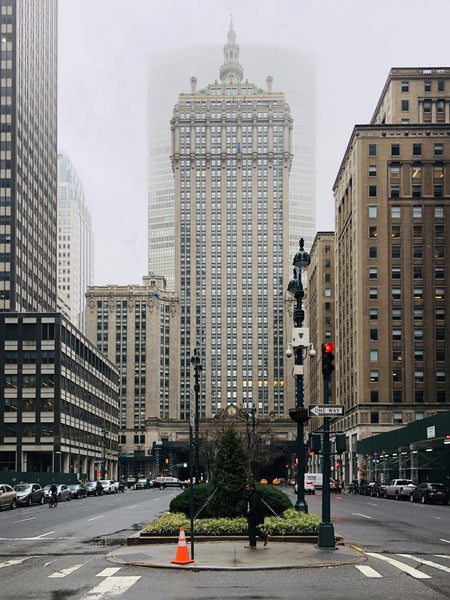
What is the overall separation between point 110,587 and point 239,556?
4706 millimetres

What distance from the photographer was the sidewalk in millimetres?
17188

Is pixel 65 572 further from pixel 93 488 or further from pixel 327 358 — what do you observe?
pixel 93 488

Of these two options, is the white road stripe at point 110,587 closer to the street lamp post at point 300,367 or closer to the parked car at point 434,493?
the street lamp post at point 300,367

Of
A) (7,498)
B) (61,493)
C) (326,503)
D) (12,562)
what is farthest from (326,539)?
(61,493)

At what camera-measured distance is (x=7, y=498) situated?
49062 millimetres

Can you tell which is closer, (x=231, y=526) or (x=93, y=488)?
(x=231, y=526)

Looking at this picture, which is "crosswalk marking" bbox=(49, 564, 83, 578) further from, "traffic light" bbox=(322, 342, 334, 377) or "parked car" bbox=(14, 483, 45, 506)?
"parked car" bbox=(14, 483, 45, 506)

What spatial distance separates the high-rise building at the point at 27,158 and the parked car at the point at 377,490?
76.4 m

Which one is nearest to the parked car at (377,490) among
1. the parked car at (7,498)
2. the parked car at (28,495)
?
the parked car at (28,495)

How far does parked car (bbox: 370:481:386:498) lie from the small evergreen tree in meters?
46.4

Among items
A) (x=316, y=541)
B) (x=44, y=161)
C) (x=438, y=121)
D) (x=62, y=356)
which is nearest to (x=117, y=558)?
(x=316, y=541)

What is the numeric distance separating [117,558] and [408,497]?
4910 centimetres

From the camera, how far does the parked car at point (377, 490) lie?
226ft

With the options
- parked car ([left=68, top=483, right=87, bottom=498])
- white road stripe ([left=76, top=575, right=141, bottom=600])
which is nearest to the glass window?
parked car ([left=68, top=483, right=87, bottom=498])
